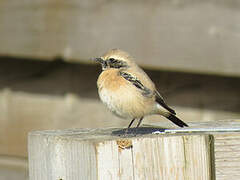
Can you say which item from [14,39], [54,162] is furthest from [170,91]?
[54,162]

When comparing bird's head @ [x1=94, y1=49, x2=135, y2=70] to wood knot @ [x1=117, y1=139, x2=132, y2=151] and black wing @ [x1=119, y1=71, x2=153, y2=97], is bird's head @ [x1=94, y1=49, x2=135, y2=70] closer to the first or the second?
black wing @ [x1=119, y1=71, x2=153, y2=97]

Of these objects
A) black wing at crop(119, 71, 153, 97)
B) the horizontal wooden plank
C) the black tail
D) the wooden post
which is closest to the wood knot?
the wooden post

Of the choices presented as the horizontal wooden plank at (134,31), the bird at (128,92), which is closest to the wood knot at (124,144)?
the bird at (128,92)

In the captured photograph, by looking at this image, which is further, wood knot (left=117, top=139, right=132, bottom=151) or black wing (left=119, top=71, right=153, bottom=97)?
black wing (left=119, top=71, right=153, bottom=97)

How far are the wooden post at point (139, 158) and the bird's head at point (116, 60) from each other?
5.19ft

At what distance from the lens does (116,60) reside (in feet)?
15.9

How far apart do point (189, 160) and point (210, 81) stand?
91.5 inches

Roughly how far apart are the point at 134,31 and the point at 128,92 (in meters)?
0.62

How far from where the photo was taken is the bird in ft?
15.1

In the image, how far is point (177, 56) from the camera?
16.0 feet

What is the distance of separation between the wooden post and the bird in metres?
1.37

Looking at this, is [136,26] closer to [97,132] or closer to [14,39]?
[14,39]

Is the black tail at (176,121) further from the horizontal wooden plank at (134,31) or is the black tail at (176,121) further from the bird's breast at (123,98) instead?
the horizontal wooden plank at (134,31)

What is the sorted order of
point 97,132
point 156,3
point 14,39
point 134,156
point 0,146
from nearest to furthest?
point 134,156
point 97,132
point 156,3
point 14,39
point 0,146
